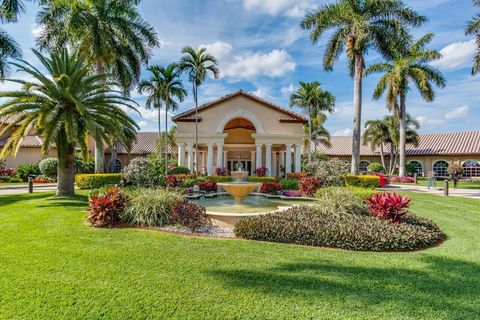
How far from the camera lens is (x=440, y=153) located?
39.3m

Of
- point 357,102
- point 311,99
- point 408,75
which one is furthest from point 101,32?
point 408,75

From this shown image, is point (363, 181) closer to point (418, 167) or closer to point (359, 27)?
point (359, 27)

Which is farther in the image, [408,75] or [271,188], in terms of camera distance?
[408,75]

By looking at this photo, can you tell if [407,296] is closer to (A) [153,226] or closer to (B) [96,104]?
(A) [153,226]

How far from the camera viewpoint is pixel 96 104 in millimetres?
13633

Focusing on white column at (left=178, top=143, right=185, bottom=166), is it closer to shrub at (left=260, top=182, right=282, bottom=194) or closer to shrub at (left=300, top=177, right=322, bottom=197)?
shrub at (left=260, top=182, right=282, bottom=194)

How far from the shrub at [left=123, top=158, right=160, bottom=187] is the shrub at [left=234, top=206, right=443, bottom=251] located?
781 centimetres

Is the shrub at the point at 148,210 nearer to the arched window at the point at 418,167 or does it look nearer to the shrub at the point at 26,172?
the shrub at the point at 26,172

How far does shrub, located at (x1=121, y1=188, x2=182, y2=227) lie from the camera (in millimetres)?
8227

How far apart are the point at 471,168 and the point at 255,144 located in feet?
97.6

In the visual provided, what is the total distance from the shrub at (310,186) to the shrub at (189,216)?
7958 mm

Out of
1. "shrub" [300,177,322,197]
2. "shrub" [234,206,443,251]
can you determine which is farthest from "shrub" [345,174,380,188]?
"shrub" [234,206,443,251]

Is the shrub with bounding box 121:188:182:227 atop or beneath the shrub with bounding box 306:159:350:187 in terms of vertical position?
beneath

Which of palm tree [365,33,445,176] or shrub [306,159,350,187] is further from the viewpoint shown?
palm tree [365,33,445,176]
